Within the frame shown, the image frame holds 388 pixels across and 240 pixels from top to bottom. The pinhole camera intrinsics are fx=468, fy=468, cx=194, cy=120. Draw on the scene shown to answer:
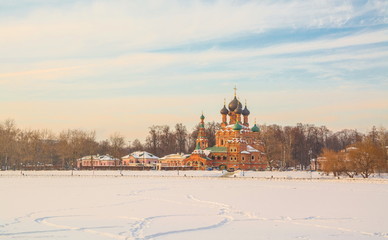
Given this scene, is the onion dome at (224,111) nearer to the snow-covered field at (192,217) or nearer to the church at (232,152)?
the church at (232,152)

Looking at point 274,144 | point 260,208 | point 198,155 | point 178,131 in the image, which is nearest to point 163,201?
point 260,208

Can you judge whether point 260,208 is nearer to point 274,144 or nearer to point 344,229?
point 344,229

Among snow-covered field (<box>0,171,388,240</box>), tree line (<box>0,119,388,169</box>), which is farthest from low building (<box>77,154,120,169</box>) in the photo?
snow-covered field (<box>0,171,388,240</box>)

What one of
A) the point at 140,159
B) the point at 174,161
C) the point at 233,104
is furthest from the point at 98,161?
the point at 233,104

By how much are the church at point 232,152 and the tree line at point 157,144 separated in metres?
3.24

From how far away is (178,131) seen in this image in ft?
375

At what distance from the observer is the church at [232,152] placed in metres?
83.5

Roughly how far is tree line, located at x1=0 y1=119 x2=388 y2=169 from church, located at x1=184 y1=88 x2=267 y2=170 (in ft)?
10.6

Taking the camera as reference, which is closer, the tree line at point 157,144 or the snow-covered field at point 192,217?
the snow-covered field at point 192,217

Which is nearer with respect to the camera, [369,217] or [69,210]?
[369,217]

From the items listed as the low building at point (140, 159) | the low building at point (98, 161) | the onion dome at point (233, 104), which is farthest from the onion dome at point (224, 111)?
the low building at point (98, 161)

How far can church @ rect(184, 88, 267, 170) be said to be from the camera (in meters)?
83.5

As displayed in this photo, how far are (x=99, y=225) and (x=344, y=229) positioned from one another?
9478 millimetres

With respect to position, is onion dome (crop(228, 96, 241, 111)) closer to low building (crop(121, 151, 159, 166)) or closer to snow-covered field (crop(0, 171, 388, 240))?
low building (crop(121, 151, 159, 166))
